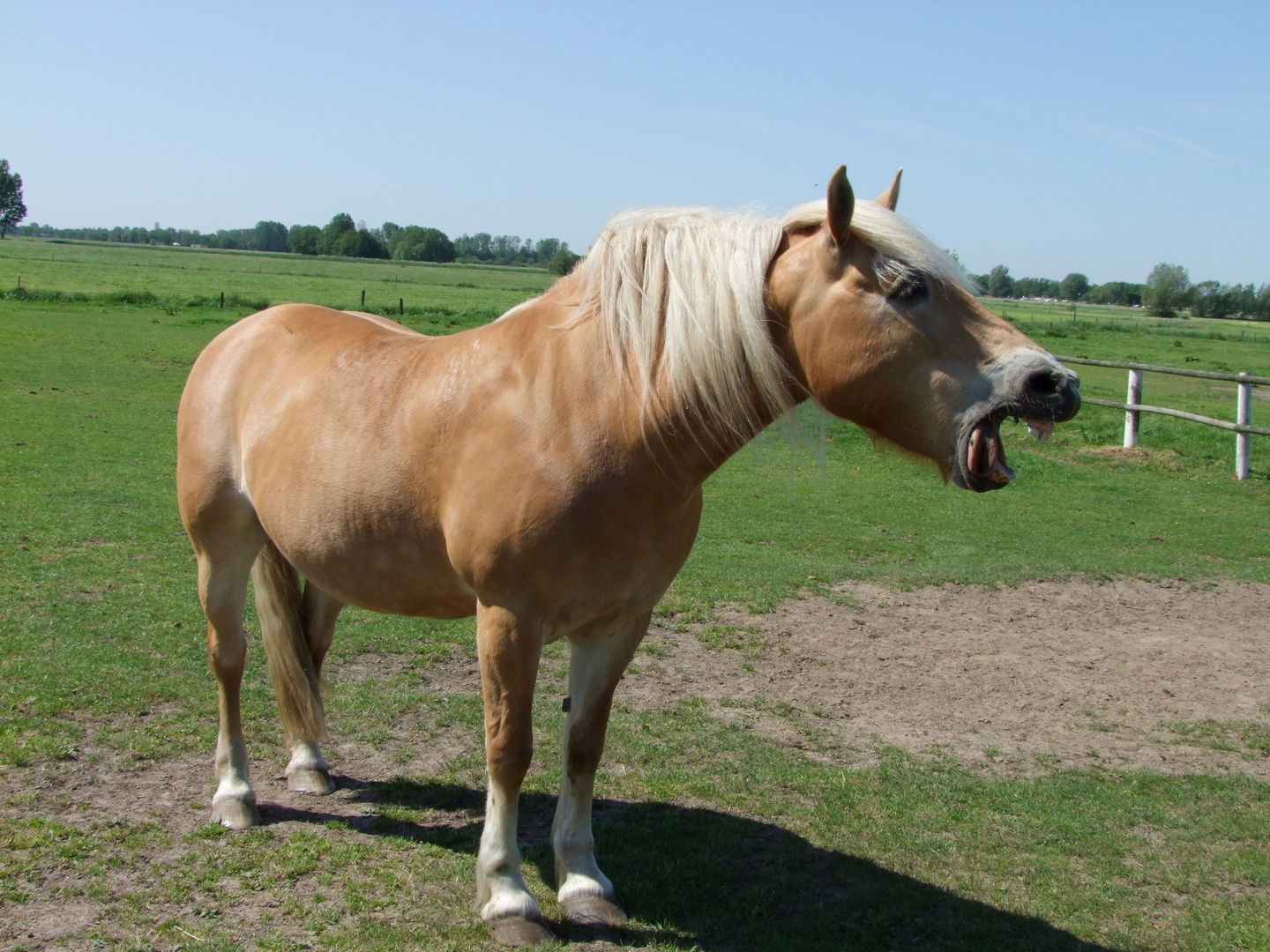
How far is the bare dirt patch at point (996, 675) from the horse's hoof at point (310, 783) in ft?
5.30

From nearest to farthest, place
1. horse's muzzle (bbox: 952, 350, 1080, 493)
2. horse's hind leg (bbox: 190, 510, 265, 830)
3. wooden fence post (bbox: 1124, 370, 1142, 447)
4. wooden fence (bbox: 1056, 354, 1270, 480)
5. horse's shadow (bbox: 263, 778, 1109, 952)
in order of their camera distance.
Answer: horse's muzzle (bbox: 952, 350, 1080, 493) → horse's shadow (bbox: 263, 778, 1109, 952) → horse's hind leg (bbox: 190, 510, 265, 830) → wooden fence (bbox: 1056, 354, 1270, 480) → wooden fence post (bbox: 1124, 370, 1142, 447)

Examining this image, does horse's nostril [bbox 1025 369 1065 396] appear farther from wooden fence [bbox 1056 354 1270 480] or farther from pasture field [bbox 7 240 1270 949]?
wooden fence [bbox 1056 354 1270 480]

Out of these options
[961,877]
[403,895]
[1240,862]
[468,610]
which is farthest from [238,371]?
[1240,862]

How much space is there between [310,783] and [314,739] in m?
0.18

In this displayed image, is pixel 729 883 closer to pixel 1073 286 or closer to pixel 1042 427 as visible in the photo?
pixel 1042 427

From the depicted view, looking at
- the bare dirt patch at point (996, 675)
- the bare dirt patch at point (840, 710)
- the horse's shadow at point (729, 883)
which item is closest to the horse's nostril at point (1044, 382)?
the horse's shadow at point (729, 883)

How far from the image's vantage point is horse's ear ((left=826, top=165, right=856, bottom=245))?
214 cm

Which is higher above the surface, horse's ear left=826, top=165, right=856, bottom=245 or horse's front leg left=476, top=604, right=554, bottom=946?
horse's ear left=826, top=165, right=856, bottom=245

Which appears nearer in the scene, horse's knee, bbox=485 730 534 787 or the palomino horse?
the palomino horse

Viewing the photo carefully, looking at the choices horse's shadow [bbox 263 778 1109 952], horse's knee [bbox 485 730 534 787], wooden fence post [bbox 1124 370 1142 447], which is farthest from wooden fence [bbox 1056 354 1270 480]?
horse's knee [bbox 485 730 534 787]

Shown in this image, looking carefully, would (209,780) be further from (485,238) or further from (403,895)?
(485,238)

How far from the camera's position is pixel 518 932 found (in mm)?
2719

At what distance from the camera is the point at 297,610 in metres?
3.84

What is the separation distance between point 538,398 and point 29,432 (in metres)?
10.5
